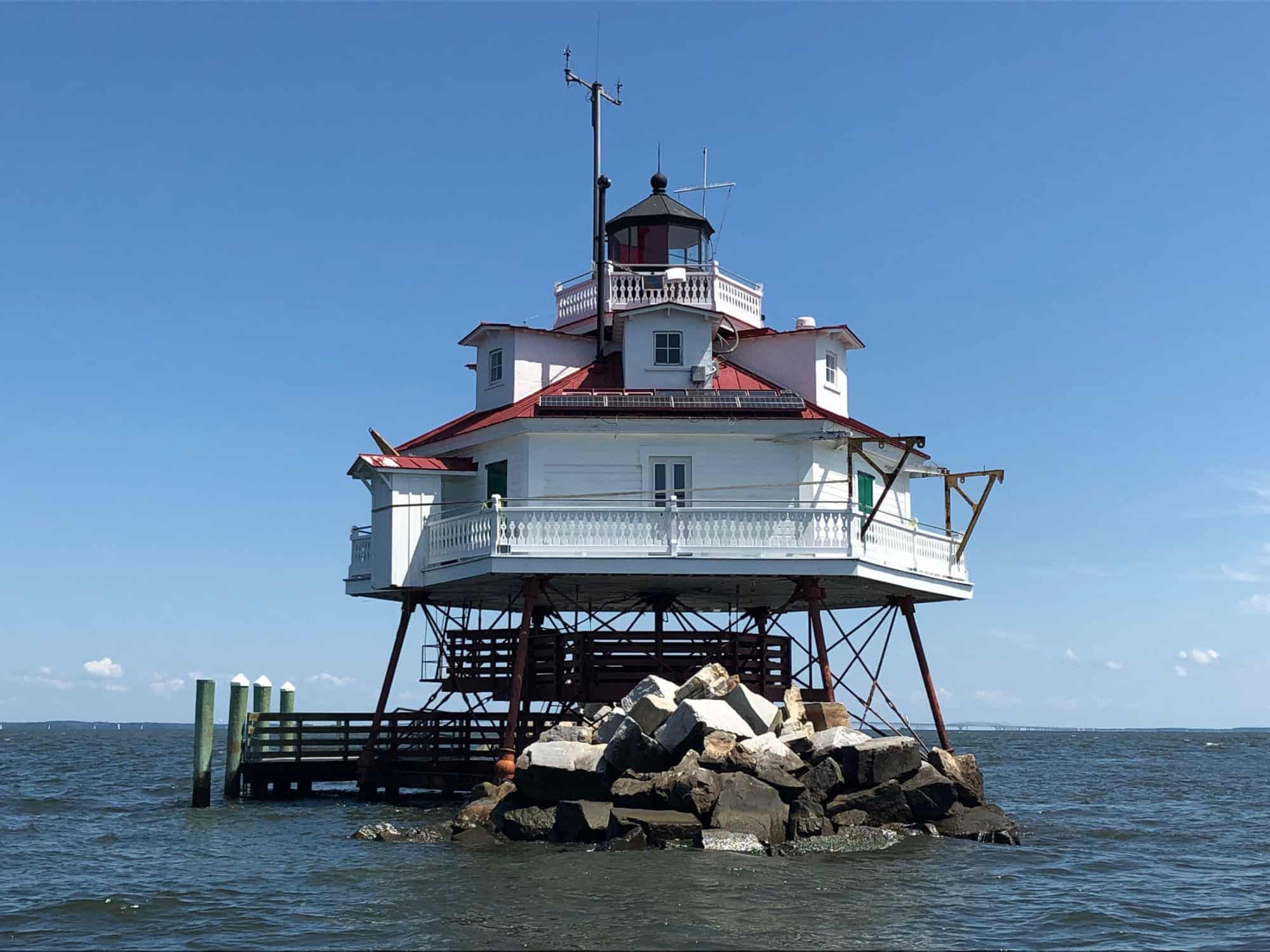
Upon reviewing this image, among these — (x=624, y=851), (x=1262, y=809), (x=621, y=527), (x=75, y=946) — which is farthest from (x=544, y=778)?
(x=1262, y=809)

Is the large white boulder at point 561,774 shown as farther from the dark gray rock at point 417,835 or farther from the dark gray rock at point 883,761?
the dark gray rock at point 883,761

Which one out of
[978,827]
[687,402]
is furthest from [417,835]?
[687,402]

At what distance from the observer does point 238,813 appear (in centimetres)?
3083

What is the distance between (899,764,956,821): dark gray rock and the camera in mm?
24312

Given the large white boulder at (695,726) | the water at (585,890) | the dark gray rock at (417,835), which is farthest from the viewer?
the dark gray rock at (417,835)

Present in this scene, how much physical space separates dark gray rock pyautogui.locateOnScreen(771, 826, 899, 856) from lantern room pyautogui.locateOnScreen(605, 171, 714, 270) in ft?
53.1

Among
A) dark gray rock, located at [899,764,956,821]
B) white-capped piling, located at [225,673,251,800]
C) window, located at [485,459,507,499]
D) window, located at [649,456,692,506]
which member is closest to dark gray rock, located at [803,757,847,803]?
dark gray rock, located at [899,764,956,821]

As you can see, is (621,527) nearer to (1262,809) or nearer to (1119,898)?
(1119,898)

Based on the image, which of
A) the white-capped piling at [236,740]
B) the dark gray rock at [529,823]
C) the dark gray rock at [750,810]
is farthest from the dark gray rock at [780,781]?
the white-capped piling at [236,740]

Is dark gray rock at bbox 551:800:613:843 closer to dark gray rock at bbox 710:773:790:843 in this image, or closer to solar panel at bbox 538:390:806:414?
dark gray rock at bbox 710:773:790:843

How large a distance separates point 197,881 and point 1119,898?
44.6 ft

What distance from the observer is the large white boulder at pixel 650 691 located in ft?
84.8

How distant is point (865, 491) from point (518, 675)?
8705 mm

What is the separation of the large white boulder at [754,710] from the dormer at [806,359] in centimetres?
857
